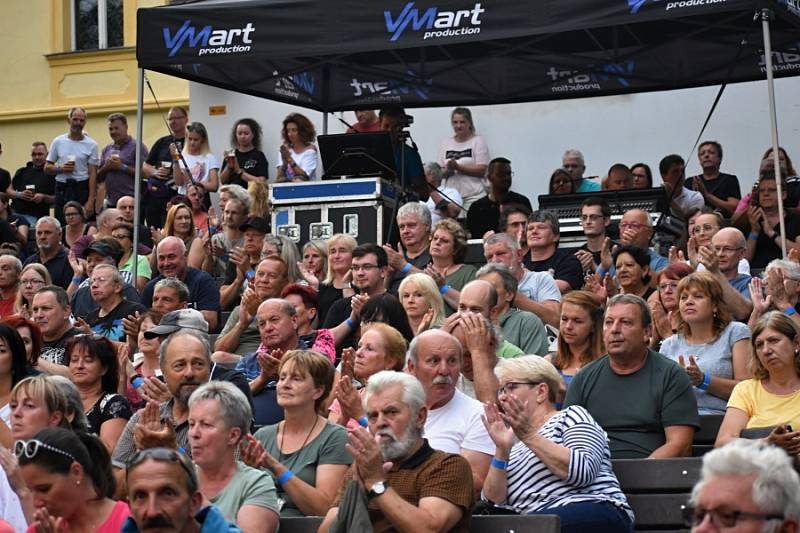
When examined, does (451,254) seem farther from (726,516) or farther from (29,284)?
(726,516)

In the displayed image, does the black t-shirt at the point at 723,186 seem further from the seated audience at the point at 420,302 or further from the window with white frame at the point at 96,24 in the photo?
the window with white frame at the point at 96,24

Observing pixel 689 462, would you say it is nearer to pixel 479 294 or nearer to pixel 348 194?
pixel 479 294

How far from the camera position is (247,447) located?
23.8 feet

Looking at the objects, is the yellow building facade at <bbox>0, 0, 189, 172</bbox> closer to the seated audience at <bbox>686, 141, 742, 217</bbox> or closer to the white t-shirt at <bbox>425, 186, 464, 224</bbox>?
the white t-shirt at <bbox>425, 186, 464, 224</bbox>

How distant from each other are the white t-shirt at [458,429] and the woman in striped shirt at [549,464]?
0.63 ft

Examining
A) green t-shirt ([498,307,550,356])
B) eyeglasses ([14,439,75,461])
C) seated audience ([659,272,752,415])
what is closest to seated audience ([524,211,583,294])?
green t-shirt ([498,307,550,356])

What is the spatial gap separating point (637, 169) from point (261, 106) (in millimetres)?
5505

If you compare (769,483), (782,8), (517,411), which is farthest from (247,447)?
(782,8)

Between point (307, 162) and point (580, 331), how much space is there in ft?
25.9

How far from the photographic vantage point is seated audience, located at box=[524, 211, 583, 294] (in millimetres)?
12172

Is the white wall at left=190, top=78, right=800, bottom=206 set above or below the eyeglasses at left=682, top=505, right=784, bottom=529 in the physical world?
above

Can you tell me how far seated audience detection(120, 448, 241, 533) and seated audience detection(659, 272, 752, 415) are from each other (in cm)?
379

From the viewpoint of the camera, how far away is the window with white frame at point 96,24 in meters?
24.9

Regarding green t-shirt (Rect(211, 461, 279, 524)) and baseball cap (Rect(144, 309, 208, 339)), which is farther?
baseball cap (Rect(144, 309, 208, 339))
